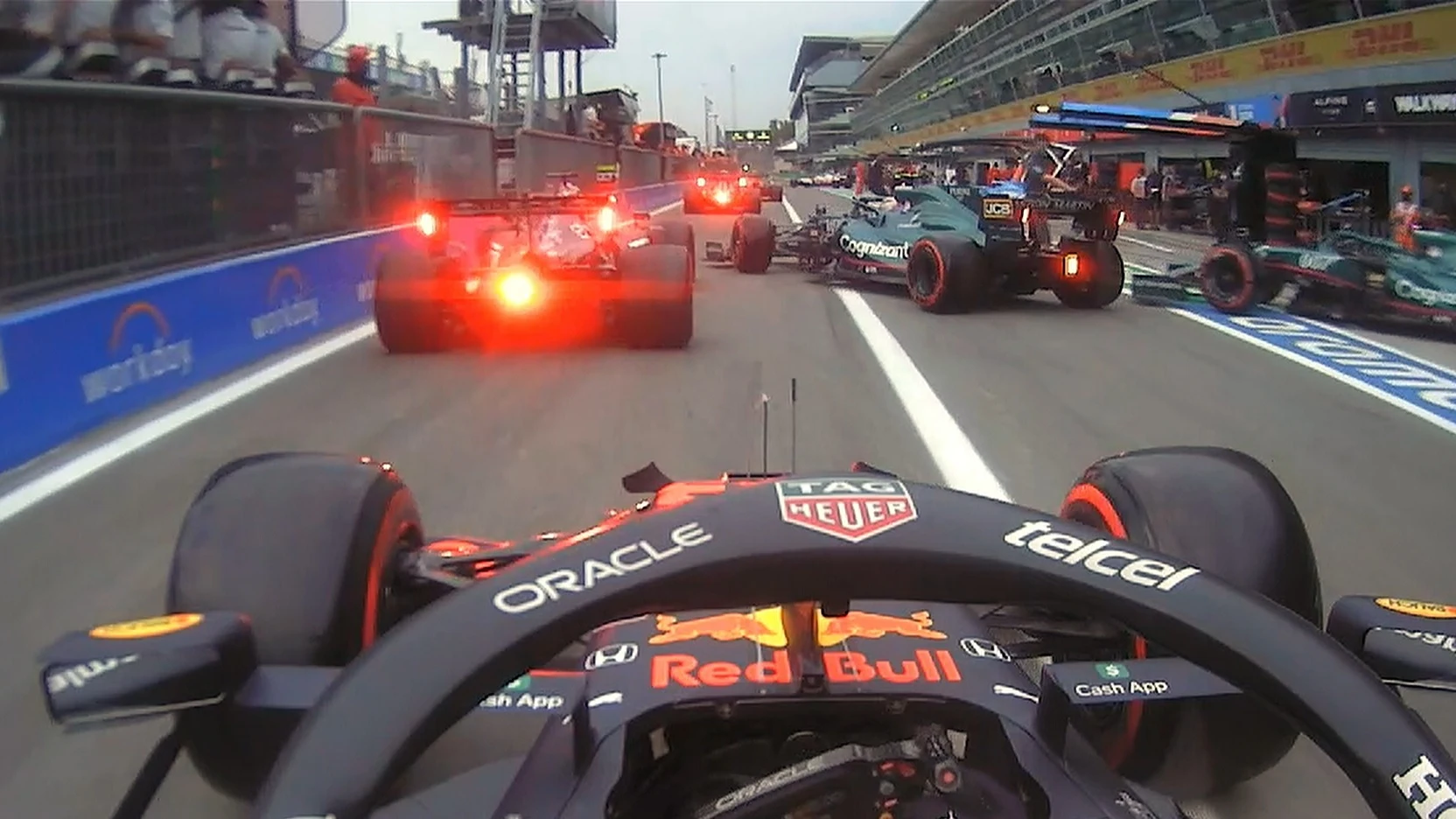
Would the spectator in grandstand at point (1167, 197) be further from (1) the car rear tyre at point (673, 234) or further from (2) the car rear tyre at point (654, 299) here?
(2) the car rear tyre at point (654, 299)

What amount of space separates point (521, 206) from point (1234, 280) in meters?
7.87

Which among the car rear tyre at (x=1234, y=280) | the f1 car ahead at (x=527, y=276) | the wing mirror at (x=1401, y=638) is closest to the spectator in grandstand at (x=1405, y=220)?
the car rear tyre at (x=1234, y=280)

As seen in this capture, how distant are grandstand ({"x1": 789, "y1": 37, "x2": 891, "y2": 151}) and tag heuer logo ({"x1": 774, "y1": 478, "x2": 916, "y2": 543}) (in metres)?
145

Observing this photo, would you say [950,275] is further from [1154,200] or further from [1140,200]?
[1140,200]

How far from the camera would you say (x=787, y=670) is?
7.54 feet

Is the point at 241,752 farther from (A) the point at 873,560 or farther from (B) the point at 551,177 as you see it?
(B) the point at 551,177

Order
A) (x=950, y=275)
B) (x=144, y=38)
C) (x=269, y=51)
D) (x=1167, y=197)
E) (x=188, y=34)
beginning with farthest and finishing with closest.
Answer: (x=1167, y=197) < (x=269, y=51) < (x=188, y=34) < (x=950, y=275) < (x=144, y=38)

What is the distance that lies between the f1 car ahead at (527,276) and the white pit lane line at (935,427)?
1759 millimetres

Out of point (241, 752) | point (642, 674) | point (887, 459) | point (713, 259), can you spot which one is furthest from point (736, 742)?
point (713, 259)

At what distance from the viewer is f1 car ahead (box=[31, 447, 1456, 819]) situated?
4.96 feet

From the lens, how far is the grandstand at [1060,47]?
90.6 ft

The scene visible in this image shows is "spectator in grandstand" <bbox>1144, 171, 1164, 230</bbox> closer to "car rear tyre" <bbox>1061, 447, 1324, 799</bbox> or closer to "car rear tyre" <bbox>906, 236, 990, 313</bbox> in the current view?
"car rear tyre" <bbox>906, 236, 990, 313</bbox>

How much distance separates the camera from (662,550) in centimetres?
155

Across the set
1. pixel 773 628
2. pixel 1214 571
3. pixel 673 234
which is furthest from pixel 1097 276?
pixel 773 628
